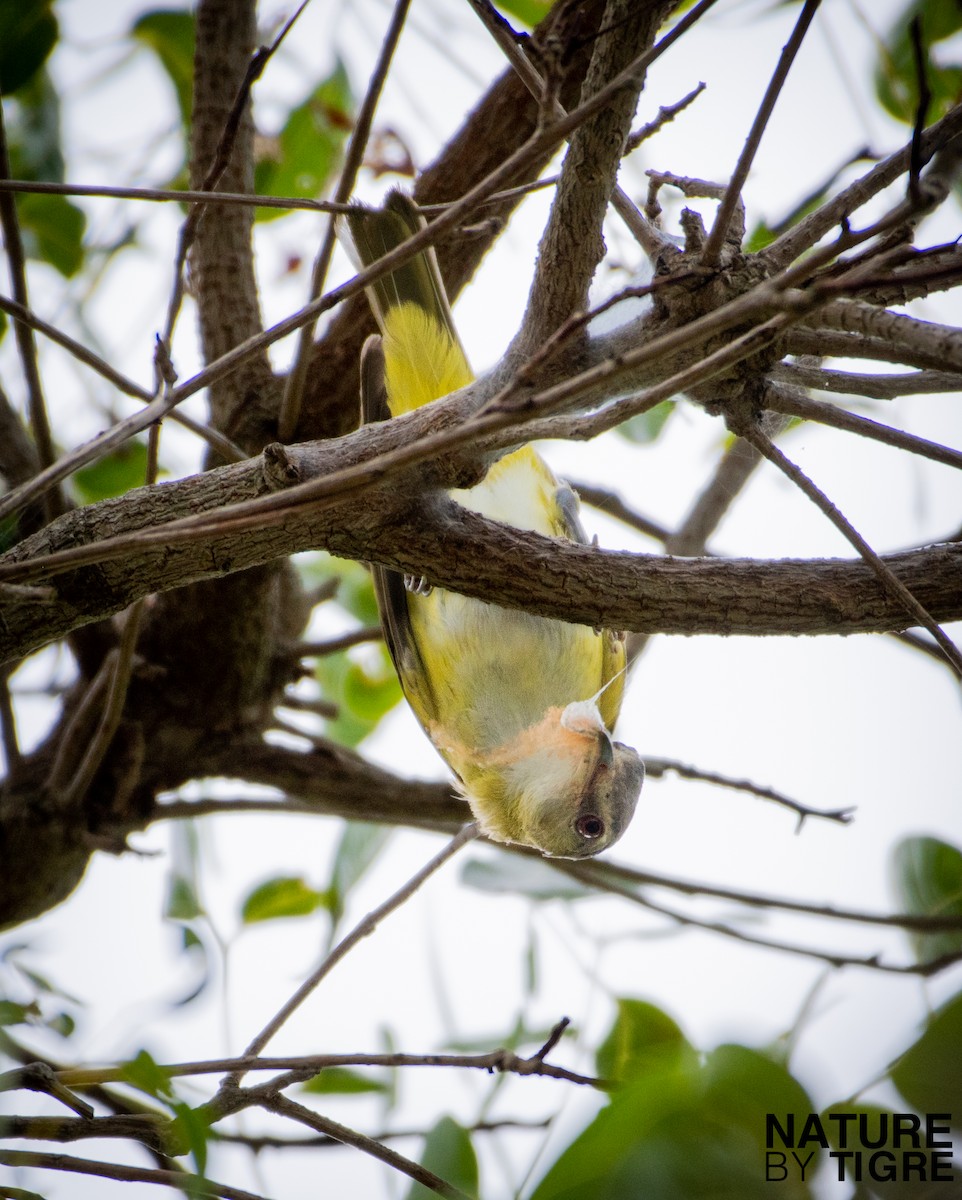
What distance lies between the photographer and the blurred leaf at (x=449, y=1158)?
1.50 meters

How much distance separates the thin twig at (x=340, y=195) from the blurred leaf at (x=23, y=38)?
0.75 metres

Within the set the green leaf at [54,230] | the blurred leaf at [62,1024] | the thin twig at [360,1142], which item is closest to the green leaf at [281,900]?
the blurred leaf at [62,1024]

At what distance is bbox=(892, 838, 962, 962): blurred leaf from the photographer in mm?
2312

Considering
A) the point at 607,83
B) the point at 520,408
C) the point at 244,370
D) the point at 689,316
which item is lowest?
the point at 520,408

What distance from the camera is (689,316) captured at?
1458 mm

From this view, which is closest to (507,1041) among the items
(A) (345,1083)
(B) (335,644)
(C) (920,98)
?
(A) (345,1083)

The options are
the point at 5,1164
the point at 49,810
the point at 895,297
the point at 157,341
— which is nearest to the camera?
the point at 5,1164

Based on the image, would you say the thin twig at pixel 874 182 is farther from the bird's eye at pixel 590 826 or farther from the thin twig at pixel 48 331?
the bird's eye at pixel 590 826

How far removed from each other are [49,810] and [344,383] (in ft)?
4.27

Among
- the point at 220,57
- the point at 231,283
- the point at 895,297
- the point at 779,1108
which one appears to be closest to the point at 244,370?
the point at 231,283

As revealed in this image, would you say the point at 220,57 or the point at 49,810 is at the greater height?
the point at 220,57

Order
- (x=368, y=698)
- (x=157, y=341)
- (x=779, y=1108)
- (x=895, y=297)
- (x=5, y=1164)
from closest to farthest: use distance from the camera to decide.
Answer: (x=779, y=1108), (x=5, y=1164), (x=895, y=297), (x=157, y=341), (x=368, y=698)

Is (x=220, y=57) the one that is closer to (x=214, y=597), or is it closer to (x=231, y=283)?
(x=231, y=283)

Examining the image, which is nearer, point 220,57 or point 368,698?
point 220,57
